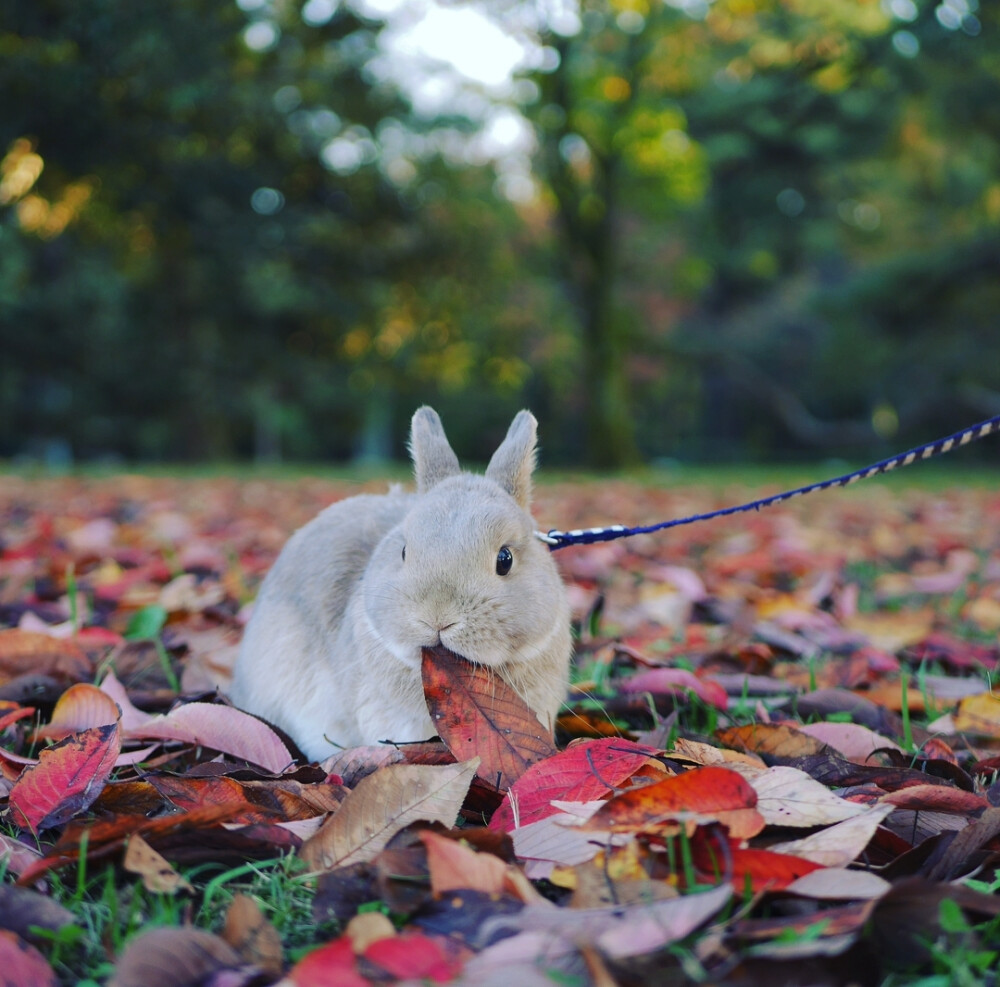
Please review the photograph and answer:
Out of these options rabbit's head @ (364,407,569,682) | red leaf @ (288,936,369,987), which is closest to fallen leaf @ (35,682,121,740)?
rabbit's head @ (364,407,569,682)

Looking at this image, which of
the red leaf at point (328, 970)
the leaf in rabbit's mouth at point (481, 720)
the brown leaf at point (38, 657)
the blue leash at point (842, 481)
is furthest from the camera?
the brown leaf at point (38, 657)

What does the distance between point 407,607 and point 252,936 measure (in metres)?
0.73

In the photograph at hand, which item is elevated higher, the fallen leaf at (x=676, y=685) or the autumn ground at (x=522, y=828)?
the autumn ground at (x=522, y=828)

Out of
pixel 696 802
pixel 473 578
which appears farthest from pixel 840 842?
pixel 473 578

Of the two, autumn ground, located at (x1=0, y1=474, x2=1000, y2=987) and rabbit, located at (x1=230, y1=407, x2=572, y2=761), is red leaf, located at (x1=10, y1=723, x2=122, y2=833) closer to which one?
autumn ground, located at (x1=0, y1=474, x2=1000, y2=987)

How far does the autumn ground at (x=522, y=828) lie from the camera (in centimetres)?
111

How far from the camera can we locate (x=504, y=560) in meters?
1.94

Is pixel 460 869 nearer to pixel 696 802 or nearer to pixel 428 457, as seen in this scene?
pixel 696 802

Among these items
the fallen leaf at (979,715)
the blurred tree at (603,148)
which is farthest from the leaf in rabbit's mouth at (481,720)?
the blurred tree at (603,148)

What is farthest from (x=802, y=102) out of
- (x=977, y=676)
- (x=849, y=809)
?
(x=849, y=809)

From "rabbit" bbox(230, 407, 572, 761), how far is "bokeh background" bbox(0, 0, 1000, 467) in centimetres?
1119

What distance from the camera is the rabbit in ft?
5.91

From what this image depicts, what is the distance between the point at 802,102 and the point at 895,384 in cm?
860

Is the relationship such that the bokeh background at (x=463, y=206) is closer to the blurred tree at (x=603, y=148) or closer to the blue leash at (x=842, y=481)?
the blurred tree at (x=603, y=148)
